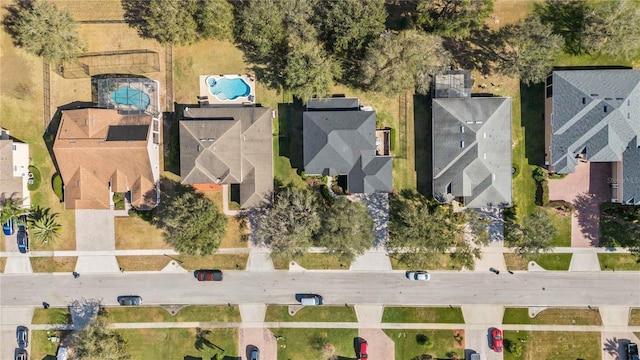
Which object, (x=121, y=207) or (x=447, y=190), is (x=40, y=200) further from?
(x=447, y=190)

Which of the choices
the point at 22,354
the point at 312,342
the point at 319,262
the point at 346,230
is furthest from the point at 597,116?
the point at 22,354

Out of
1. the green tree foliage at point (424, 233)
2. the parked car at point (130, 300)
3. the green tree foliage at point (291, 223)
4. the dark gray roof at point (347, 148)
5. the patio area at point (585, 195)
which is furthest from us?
the parked car at point (130, 300)

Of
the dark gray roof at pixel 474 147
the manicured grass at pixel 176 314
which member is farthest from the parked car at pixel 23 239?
the dark gray roof at pixel 474 147

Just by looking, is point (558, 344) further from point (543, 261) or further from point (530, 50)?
point (530, 50)

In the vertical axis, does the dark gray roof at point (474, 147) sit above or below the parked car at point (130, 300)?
above

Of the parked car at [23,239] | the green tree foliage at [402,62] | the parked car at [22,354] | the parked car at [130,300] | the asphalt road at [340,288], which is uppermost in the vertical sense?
the green tree foliage at [402,62]

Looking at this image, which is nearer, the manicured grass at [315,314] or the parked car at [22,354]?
the manicured grass at [315,314]

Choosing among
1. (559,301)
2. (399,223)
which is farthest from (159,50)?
(559,301)

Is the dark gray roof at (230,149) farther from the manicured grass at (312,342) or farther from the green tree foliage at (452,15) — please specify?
the green tree foliage at (452,15)
